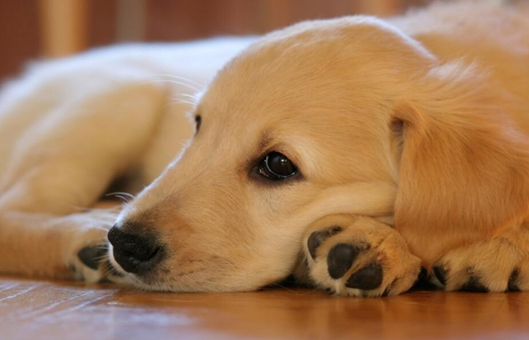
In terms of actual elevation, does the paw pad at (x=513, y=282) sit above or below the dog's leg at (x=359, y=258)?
below

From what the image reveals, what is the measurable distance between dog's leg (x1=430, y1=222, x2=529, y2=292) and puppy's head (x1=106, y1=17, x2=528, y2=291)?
153 millimetres

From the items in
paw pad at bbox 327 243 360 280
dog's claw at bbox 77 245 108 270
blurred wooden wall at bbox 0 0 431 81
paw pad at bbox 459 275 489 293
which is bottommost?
paw pad at bbox 459 275 489 293

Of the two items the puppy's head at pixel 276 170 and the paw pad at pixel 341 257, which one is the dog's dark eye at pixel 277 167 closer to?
the puppy's head at pixel 276 170

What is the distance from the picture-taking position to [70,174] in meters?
2.99

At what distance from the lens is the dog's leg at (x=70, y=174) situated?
2.50 m

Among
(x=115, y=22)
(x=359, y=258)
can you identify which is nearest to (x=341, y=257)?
(x=359, y=258)

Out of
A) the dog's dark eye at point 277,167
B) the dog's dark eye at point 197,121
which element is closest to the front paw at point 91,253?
the dog's dark eye at point 197,121

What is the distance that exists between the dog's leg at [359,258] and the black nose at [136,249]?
16.2 inches

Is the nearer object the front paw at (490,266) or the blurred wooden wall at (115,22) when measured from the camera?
the front paw at (490,266)

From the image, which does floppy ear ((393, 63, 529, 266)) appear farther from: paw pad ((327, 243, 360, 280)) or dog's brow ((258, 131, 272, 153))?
dog's brow ((258, 131, 272, 153))

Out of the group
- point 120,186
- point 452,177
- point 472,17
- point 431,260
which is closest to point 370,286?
point 431,260

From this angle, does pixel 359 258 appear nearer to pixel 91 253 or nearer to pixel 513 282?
pixel 513 282

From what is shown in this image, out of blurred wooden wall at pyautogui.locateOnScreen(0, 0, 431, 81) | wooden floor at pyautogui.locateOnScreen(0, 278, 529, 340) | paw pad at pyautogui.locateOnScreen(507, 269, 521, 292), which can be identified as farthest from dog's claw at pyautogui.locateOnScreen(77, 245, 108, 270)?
blurred wooden wall at pyautogui.locateOnScreen(0, 0, 431, 81)

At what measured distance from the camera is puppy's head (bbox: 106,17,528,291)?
2.09 m
